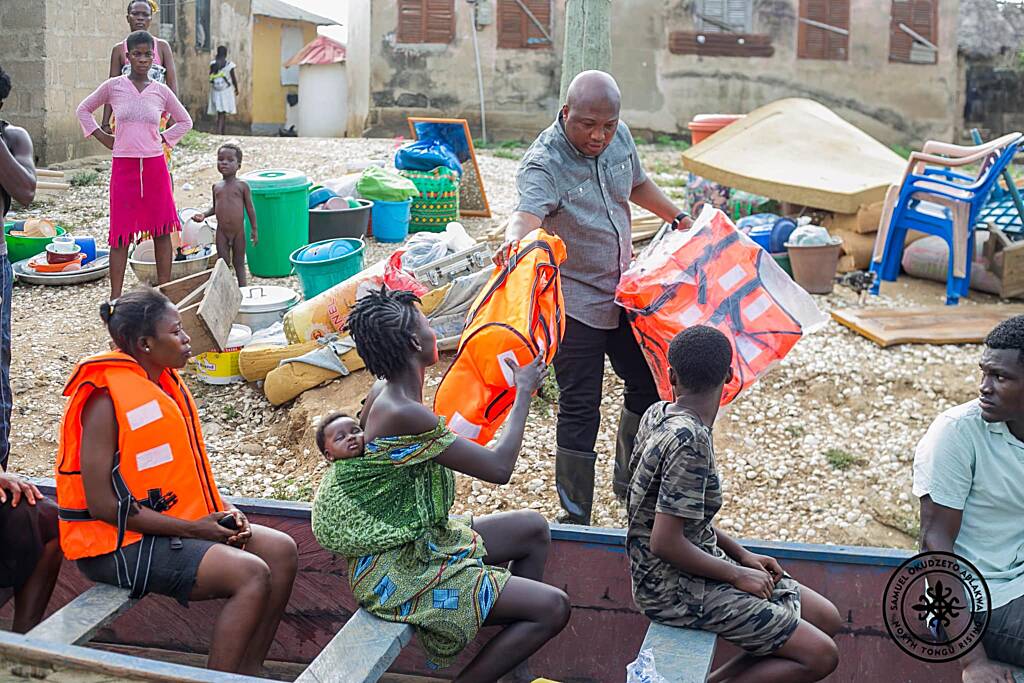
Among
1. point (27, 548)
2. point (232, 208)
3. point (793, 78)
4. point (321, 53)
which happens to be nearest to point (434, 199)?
point (232, 208)

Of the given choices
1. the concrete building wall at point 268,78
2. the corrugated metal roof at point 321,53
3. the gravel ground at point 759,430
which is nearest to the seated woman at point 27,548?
the gravel ground at point 759,430

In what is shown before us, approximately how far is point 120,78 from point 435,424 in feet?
16.8

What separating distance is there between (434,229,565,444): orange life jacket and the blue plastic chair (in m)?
4.61

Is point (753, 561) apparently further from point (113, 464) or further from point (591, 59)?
point (591, 59)

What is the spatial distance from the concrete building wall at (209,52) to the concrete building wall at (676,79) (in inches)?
118

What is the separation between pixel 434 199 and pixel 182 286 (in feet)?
10.2

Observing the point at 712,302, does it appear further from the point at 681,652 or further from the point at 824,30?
the point at 824,30

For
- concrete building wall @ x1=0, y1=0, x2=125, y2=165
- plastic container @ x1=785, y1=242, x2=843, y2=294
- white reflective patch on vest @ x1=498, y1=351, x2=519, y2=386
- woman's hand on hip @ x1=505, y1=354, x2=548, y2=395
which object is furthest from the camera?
concrete building wall @ x1=0, y1=0, x2=125, y2=165

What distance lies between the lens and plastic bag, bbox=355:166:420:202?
8.69 metres

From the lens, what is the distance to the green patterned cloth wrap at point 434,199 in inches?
353

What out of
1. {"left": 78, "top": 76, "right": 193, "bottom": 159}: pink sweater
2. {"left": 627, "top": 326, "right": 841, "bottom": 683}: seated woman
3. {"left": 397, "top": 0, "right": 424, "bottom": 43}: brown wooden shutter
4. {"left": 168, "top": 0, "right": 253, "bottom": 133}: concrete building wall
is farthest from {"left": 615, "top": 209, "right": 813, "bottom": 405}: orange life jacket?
{"left": 168, "top": 0, "right": 253, "bottom": 133}: concrete building wall

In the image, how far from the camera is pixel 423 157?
905 centimetres

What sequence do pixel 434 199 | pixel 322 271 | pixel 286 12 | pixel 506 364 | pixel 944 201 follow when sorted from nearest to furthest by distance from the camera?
pixel 506 364 < pixel 322 271 < pixel 944 201 < pixel 434 199 < pixel 286 12

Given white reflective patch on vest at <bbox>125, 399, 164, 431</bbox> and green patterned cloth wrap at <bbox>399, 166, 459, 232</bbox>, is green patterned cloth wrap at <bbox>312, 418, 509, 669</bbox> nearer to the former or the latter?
white reflective patch on vest at <bbox>125, 399, 164, 431</bbox>
